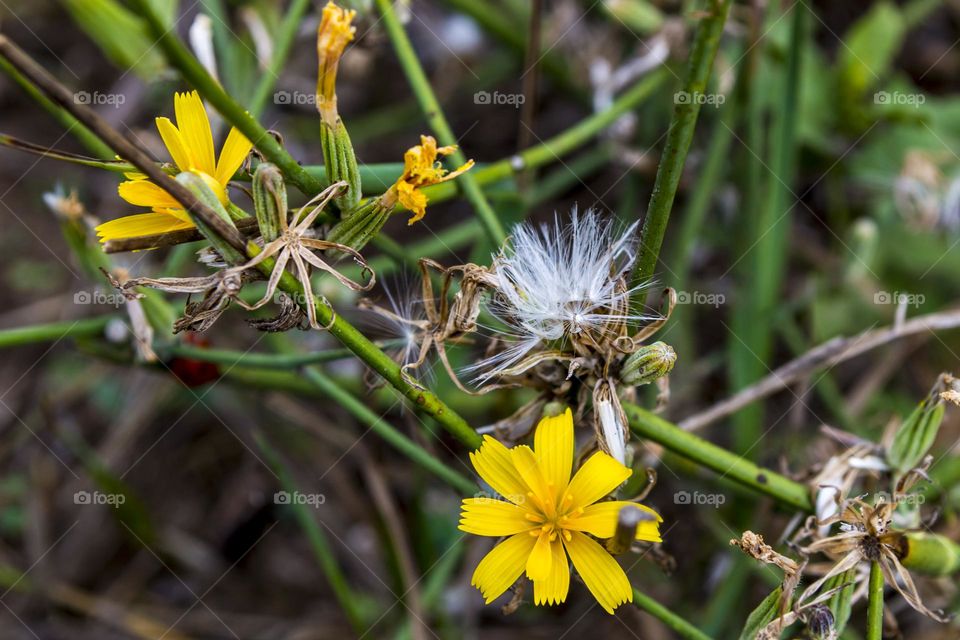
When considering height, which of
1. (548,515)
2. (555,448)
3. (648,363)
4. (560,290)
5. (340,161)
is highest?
(340,161)

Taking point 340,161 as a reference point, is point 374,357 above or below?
below

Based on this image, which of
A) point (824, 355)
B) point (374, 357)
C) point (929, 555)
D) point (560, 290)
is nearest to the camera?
point (374, 357)

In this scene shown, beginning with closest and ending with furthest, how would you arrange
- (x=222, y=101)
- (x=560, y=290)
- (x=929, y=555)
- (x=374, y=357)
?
(x=222, y=101) → (x=374, y=357) → (x=560, y=290) → (x=929, y=555)

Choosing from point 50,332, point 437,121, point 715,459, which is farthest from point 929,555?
point 50,332

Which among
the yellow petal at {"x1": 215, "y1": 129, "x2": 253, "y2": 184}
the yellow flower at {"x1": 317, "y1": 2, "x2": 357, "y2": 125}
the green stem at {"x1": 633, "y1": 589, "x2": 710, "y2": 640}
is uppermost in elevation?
the yellow flower at {"x1": 317, "y1": 2, "x2": 357, "y2": 125}

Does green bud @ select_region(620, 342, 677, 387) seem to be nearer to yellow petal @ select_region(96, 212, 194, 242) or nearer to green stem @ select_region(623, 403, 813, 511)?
green stem @ select_region(623, 403, 813, 511)

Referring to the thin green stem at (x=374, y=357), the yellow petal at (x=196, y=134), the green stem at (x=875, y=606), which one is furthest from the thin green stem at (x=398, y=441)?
the green stem at (x=875, y=606)

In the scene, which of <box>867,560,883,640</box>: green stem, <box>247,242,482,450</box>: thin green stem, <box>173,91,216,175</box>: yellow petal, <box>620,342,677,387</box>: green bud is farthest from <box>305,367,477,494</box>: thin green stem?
<box>867,560,883,640</box>: green stem

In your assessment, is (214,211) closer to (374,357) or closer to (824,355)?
(374,357)
